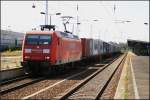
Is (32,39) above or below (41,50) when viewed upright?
above

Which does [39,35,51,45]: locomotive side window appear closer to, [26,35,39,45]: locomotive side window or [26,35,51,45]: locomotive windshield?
[26,35,51,45]: locomotive windshield

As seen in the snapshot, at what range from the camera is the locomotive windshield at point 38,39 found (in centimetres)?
2520

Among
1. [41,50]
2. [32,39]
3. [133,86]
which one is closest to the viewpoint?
[133,86]

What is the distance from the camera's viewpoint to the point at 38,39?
25.4 metres

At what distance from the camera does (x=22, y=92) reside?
56.4ft

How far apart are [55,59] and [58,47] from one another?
101cm

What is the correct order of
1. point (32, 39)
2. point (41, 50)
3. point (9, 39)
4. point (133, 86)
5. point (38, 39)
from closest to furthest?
point (133, 86)
point (41, 50)
point (38, 39)
point (32, 39)
point (9, 39)

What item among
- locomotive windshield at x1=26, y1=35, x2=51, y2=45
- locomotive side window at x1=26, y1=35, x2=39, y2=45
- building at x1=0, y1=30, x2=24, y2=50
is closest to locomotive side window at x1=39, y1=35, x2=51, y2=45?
locomotive windshield at x1=26, y1=35, x2=51, y2=45

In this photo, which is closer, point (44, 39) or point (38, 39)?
point (44, 39)

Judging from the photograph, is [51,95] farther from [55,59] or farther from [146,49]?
[146,49]

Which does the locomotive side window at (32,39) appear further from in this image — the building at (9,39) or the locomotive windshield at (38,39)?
the building at (9,39)

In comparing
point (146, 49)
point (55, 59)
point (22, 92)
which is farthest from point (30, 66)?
point (146, 49)

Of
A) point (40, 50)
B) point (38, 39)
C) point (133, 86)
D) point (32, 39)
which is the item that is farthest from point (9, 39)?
point (133, 86)

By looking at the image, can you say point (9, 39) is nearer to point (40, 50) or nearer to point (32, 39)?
point (32, 39)
